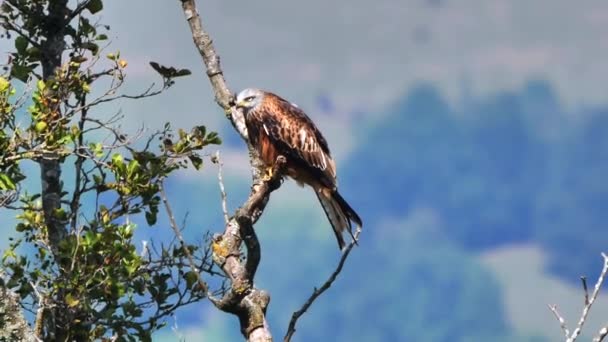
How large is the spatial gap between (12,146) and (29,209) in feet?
3.43

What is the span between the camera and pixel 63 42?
10141 millimetres

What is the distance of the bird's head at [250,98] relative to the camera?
10.9 meters

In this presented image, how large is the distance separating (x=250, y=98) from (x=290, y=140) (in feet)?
2.10

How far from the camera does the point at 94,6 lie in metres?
10.4

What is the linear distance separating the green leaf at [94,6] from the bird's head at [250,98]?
5.53 ft

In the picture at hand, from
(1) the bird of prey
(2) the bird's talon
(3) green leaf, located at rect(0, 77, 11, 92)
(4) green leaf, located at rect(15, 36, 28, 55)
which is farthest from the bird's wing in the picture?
(3) green leaf, located at rect(0, 77, 11, 92)

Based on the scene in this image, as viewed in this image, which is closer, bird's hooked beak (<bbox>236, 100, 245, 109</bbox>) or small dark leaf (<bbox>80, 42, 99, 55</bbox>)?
bird's hooked beak (<bbox>236, 100, 245, 109</bbox>)

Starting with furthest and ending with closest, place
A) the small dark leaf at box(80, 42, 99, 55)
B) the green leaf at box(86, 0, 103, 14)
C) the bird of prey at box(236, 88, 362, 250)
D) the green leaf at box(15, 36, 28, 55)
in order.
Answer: the bird of prey at box(236, 88, 362, 250), the green leaf at box(86, 0, 103, 14), the small dark leaf at box(80, 42, 99, 55), the green leaf at box(15, 36, 28, 55)

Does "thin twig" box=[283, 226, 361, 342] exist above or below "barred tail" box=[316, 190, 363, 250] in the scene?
below

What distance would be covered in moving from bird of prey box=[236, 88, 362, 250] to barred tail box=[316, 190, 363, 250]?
58mm

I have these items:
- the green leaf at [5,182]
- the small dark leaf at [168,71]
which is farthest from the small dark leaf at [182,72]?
the green leaf at [5,182]

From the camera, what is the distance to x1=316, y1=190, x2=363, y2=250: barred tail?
9531mm

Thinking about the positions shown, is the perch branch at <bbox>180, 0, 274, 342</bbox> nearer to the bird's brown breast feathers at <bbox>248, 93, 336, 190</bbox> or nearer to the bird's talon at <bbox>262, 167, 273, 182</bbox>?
the bird's talon at <bbox>262, 167, 273, 182</bbox>

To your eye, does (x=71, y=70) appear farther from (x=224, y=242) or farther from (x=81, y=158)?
(x=224, y=242)
